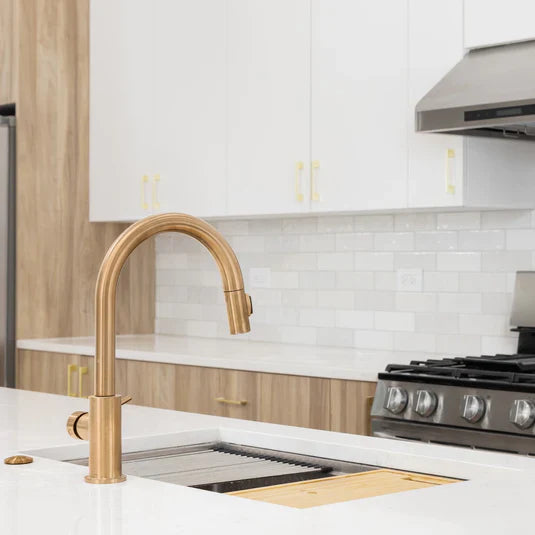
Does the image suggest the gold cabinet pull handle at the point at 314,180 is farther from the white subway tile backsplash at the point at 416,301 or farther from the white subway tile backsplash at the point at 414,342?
the white subway tile backsplash at the point at 414,342

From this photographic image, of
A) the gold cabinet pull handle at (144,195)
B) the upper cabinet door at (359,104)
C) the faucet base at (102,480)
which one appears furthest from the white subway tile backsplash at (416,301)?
the faucet base at (102,480)

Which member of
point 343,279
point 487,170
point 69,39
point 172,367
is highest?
point 69,39

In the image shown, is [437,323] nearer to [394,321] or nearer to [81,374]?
[394,321]

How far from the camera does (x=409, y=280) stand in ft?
13.7

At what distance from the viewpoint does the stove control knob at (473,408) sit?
10.1 ft

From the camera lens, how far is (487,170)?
3.60m

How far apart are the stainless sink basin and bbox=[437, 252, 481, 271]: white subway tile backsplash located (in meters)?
2.12

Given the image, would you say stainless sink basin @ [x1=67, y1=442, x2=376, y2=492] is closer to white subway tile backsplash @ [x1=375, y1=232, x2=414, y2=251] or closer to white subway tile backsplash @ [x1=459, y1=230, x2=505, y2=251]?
white subway tile backsplash @ [x1=459, y1=230, x2=505, y2=251]

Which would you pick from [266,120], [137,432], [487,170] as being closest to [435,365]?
[487,170]

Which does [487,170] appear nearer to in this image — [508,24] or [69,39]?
[508,24]

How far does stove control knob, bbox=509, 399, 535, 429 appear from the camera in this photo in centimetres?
296

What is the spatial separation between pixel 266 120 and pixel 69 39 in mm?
1310

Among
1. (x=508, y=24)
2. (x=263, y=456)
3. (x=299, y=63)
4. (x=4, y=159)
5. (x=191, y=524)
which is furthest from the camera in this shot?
(x=4, y=159)

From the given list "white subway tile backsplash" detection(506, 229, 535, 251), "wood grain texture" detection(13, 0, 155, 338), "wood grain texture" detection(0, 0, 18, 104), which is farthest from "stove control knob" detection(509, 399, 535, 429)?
"wood grain texture" detection(0, 0, 18, 104)
